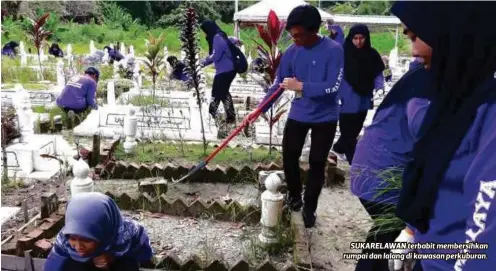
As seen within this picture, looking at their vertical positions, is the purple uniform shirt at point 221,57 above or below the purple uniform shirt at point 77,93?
above

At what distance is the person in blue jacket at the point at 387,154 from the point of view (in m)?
1.94

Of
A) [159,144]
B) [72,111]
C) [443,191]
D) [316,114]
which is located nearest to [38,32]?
[72,111]

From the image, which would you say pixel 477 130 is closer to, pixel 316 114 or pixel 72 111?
pixel 316 114

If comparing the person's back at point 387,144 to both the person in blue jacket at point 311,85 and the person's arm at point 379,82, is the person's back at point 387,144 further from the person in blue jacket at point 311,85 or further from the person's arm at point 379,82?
the person's arm at point 379,82

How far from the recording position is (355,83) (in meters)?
5.20

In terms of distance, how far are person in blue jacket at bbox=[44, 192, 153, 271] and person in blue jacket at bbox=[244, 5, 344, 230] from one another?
1559 mm

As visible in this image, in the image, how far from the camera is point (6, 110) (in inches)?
276

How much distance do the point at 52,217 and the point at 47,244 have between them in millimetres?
470

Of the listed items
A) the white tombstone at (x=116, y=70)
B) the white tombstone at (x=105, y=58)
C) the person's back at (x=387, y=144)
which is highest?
the person's back at (x=387, y=144)

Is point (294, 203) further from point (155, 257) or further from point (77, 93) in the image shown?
point (77, 93)

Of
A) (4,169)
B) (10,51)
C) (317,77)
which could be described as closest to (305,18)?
(317,77)

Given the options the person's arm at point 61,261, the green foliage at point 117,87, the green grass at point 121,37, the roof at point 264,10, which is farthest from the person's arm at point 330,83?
the green grass at point 121,37

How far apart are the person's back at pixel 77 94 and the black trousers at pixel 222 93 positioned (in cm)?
179

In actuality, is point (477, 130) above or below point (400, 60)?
above
